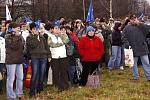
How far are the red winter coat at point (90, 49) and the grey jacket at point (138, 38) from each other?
126cm

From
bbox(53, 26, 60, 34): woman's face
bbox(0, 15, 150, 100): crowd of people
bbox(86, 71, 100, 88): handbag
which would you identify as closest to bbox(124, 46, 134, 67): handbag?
bbox(0, 15, 150, 100): crowd of people

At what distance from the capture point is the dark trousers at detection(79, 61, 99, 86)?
39.9ft

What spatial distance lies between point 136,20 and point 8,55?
14.6 ft

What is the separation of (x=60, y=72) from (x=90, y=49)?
1.07 m

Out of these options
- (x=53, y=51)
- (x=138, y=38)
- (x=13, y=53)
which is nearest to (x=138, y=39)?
(x=138, y=38)

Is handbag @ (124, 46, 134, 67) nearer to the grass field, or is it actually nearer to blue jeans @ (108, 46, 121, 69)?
blue jeans @ (108, 46, 121, 69)

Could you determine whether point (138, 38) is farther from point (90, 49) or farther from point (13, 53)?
point (13, 53)

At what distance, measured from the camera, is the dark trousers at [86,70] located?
39.9 ft

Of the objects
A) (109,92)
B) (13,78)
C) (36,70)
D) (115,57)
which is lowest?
(109,92)

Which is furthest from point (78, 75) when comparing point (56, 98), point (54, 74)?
point (56, 98)

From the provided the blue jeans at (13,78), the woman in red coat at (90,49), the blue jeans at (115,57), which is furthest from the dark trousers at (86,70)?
the blue jeans at (115,57)

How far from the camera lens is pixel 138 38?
12.7 meters

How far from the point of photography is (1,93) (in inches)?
454

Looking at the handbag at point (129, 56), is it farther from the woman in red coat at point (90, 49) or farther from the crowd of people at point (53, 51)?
the woman in red coat at point (90, 49)
